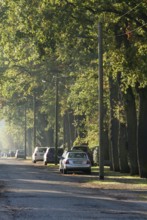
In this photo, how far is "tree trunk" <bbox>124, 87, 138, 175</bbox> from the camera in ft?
119

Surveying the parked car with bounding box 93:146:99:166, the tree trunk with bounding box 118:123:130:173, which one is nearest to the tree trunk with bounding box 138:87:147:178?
the tree trunk with bounding box 118:123:130:173

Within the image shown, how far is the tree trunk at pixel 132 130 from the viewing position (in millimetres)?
36344

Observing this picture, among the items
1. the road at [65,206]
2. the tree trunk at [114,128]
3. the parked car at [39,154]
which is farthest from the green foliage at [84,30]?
the parked car at [39,154]

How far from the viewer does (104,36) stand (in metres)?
33.7

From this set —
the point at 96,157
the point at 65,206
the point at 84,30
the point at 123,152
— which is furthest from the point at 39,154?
the point at 65,206

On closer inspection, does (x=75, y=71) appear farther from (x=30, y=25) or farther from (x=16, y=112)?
(x=16, y=112)

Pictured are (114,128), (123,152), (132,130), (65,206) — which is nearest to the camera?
(65,206)

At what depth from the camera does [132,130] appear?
36531 mm

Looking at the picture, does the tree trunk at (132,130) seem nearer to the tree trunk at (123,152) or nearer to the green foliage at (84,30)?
the green foliage at (84,30)

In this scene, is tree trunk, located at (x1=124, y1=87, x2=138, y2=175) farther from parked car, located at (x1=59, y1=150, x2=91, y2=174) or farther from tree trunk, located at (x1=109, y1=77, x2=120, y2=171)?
tree trunk, located at (x1=109, y1=77, x2=120, y2=171)

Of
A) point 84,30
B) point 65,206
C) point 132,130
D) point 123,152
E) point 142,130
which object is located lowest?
point 65,206

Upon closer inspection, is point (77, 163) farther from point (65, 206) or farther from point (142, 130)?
point (65, 206)

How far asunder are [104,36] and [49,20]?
3.90 metres

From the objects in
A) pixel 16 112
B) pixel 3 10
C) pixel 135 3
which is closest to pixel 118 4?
pixel 135 3
